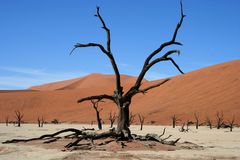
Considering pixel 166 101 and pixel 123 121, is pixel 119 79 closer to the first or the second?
pixel 123 121

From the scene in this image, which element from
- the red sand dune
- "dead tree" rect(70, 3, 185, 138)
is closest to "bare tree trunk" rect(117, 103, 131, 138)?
"dead tree" rect(70, 3, 185, 138)

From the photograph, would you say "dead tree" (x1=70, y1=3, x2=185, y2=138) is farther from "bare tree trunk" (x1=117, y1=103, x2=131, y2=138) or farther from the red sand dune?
the red sand dune

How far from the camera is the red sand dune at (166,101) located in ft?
149

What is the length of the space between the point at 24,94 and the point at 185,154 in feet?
218

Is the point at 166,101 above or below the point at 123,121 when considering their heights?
above

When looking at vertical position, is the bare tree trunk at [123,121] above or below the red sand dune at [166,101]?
below

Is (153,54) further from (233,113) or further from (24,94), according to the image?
(24,94)

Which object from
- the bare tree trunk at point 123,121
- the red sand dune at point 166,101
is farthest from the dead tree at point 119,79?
the red sand dune at point 166,101

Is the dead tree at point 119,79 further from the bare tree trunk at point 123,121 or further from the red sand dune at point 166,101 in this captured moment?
the red sand dune at point 166,101

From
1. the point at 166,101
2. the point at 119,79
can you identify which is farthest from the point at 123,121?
the point at 166,101

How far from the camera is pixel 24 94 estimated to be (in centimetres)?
7475

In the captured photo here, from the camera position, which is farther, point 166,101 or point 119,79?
point 166,101

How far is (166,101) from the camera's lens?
5434 cm

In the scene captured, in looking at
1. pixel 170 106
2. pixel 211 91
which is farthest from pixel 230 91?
pixel 170 106
